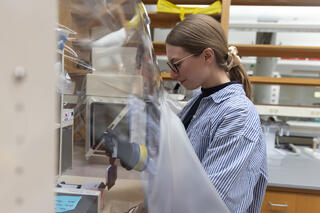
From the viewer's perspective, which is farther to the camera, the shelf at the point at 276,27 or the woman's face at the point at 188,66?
the shelf at the point at 276,27

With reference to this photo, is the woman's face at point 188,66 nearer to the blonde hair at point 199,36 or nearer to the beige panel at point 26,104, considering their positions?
the blonde hair at point 199,36

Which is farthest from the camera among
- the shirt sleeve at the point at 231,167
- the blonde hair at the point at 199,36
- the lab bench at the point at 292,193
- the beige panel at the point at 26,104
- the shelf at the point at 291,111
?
the shelf at the point at 291,111

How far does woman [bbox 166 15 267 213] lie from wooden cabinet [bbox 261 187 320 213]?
806 millimetres

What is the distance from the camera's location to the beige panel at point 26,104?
19 cm

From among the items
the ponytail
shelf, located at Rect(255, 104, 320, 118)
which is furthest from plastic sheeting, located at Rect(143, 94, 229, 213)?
shelf, located at Rect(255, 104, 320, 118)

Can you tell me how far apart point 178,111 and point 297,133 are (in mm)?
1938

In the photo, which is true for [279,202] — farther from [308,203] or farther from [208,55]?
[208,55]

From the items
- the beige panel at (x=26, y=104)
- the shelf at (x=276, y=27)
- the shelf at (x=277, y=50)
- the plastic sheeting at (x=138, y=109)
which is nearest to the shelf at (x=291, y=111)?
the shelf at (x=277, y=50)

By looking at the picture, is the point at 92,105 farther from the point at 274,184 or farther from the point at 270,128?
the point at 270,128

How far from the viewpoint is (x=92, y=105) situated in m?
0.82

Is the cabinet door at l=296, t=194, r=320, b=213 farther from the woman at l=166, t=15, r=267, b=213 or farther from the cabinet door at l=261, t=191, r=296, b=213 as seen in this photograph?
the woman at l=166, t=15, r=267, b=213

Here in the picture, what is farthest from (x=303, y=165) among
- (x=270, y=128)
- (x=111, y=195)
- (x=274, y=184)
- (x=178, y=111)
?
(x=111, y=195)

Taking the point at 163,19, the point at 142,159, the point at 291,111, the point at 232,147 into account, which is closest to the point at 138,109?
the point at 142,159

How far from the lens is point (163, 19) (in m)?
1.87
